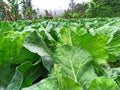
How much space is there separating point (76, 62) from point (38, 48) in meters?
0.10

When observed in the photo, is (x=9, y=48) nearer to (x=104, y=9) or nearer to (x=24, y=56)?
(x=24, y=56)

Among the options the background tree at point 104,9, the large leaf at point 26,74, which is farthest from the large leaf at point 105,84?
the background tree at point 104,9

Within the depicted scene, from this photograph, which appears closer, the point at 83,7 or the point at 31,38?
the point at 31,38

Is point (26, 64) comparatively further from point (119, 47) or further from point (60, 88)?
point (119, 47)

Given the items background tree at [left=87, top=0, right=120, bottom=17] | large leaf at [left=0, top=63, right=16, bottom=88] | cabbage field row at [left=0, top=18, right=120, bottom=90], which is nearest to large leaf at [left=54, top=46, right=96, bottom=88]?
cabbage field row at [left=0, top=18, right=120, bottom=90]

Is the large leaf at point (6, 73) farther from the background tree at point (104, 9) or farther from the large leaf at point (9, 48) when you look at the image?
the background tree at point (104, 9)

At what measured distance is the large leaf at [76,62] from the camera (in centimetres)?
65

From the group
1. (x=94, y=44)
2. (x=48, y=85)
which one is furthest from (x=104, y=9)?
(x=48, y=85)

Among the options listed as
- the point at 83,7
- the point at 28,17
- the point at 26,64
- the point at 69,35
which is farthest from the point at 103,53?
the point at 83,7

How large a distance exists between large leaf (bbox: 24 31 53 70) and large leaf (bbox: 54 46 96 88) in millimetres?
22

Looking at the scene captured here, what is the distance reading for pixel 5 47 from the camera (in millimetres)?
704

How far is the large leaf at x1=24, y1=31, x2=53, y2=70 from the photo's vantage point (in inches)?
27.1

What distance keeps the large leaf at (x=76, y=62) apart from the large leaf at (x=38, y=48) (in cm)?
2

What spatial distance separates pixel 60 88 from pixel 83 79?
0.09 meters
